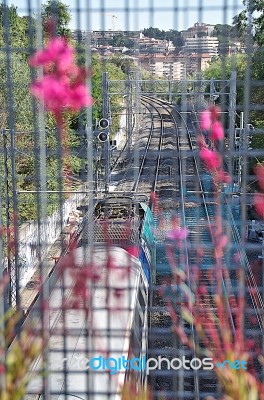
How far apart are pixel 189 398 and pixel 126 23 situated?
184cm

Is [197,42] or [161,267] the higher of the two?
[197,42]

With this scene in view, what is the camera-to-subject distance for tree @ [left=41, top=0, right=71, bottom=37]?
1.31 metres

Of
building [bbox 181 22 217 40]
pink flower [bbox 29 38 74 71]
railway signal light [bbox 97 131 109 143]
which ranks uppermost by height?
building [bbox 181 22 217 40]

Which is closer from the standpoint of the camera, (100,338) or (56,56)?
(56,56)

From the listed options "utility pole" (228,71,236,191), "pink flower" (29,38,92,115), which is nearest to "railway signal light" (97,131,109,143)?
"utility pole" (228,71,236,191)

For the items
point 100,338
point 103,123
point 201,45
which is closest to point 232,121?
point 201,45

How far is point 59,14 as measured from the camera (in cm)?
144

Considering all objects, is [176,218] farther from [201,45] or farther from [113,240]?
[201,45]

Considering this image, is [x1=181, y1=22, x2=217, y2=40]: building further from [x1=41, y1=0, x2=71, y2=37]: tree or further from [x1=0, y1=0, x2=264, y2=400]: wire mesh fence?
[x1=41, y1=0, x2=71, y2=37]: tree

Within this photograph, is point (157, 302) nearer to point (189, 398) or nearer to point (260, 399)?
point (189, 398)

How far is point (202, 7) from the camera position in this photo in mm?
1170

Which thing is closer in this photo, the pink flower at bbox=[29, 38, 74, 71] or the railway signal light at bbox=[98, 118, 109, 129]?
the pink flower at bbox=[29, 38, 74, 71]

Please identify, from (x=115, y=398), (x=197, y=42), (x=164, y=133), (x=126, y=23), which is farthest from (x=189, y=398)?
(x=164, y=133)

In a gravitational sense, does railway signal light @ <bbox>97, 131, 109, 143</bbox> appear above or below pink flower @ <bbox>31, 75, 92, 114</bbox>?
below
